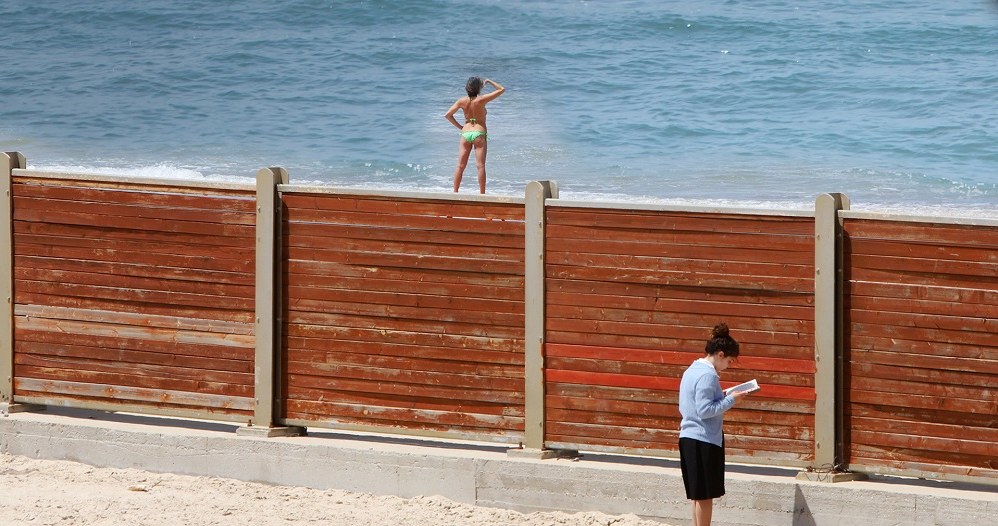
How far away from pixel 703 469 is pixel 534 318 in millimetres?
1516

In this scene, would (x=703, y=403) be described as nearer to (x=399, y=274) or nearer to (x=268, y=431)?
(x=399, y=274)

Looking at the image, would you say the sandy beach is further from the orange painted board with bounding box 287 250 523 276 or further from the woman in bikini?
the woman in bikini

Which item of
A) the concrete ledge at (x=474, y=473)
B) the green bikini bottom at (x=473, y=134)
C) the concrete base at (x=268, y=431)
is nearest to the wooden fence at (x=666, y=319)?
the concrete ledge at (x=474, y=473)

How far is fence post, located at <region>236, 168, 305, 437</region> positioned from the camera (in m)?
8.34

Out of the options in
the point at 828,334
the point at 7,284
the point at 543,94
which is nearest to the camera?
the point at 828,334

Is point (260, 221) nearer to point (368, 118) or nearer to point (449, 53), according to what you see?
point (368, 118)

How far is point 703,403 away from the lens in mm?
6816

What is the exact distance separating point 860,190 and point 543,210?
19.4 m

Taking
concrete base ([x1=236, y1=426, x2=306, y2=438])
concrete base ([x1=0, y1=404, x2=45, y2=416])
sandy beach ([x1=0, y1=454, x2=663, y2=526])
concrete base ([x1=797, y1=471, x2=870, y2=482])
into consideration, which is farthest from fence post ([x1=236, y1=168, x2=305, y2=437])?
concrete base ([x1=797, y1=471, x2=870, y2=482])

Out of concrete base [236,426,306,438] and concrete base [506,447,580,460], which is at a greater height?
concrete base [236,426,306,438]

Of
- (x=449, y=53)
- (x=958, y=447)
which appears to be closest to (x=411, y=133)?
(x=449, y=53)

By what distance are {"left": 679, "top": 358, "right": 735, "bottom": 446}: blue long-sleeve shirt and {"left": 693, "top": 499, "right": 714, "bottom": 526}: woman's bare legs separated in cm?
33

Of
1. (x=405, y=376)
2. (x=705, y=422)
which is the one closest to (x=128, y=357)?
(x=405, y=376)

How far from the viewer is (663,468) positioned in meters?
7.77
